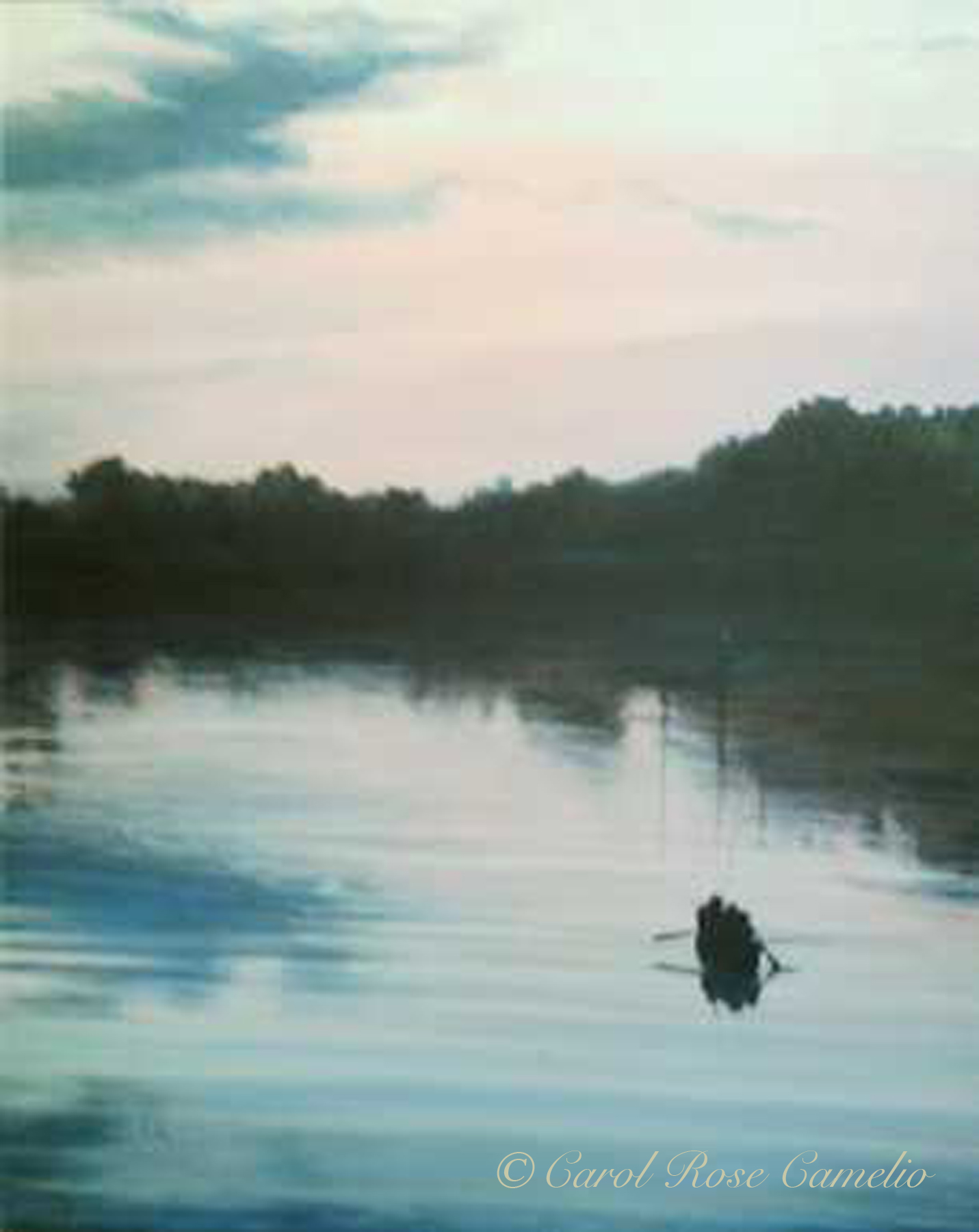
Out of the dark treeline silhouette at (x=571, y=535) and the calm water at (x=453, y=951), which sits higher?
the dark treeline silhouette at (x=571, y=535)

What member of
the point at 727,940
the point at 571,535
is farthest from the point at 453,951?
the point at 571,535

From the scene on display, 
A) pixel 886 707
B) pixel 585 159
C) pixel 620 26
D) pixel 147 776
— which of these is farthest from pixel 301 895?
pixel 620 26

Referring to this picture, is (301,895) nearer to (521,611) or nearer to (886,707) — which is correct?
(521,611)

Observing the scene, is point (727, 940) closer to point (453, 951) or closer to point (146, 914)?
point (453, 951)

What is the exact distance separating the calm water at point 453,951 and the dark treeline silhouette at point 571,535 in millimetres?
96

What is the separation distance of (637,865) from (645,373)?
0.55m

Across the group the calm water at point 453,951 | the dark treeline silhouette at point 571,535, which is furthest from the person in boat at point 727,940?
the dark treeline silhouette at point 571,535

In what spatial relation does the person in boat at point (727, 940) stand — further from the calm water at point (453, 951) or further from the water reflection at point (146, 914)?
the water reflection at point (146, 914)

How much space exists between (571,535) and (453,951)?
488mm

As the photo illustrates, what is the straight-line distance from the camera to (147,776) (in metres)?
2.40

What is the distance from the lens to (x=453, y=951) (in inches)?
91.4

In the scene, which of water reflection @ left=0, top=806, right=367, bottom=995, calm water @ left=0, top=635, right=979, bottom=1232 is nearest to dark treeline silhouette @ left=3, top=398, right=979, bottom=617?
calm water @ left=0, top=635, right=979, bottom=1232

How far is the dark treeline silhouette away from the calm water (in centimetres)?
10

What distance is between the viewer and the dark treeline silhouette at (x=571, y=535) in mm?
2393
